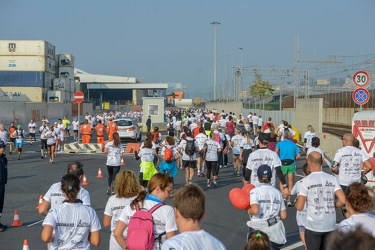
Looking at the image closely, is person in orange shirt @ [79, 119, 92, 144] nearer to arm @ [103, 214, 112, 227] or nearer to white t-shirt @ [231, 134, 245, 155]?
white t-shirt @ [231, 134, 245, 155]

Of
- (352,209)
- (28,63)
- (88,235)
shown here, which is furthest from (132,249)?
(28,63)

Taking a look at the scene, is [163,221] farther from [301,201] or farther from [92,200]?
[92,200]

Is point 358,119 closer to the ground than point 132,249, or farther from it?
farther from it

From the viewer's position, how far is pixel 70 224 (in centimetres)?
559

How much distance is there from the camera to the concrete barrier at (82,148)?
28659 mm

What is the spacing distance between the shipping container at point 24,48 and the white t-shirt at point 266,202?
72.8 metres

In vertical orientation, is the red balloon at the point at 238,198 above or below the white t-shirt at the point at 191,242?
below

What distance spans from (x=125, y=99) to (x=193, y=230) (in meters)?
137

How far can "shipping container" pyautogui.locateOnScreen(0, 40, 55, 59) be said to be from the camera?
250 feet

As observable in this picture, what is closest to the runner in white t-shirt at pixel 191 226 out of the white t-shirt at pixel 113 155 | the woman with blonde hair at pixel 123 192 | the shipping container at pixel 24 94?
the woman with blonde hair at pixel 123 192

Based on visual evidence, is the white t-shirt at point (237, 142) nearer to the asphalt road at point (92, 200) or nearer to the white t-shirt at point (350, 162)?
the asphalt road at point (92, 200)

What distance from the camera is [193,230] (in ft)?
13.1

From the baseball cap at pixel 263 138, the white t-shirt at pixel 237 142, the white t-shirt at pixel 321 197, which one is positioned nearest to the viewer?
the white t-shirt at pixel 321 197

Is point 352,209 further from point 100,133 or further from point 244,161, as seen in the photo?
point 100,133
